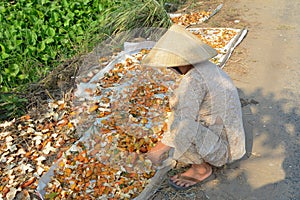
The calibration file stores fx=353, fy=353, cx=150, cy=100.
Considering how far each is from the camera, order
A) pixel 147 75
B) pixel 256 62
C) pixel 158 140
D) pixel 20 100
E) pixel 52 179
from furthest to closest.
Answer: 1. pixel 256 62
2. pixel 20 100
3. pixel 147 75
4. pixel 158 140
5. pixel 52 179

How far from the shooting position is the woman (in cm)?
209

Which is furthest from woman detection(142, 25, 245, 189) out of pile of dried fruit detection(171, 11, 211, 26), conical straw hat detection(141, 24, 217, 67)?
pile of dried fruit detection(171, 11, 211, 26)

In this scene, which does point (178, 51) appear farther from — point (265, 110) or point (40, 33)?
point (40, 33)

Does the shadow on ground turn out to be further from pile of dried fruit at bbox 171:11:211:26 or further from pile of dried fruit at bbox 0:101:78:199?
pile of dried fruit at bbox 171:11:211:26

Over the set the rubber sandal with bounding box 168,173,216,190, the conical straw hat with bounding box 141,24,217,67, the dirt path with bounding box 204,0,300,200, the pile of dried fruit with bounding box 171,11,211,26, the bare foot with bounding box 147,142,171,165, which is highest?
the conical straw hat with bounding box 141,24,217,67

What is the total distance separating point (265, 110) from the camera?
305 centimetres

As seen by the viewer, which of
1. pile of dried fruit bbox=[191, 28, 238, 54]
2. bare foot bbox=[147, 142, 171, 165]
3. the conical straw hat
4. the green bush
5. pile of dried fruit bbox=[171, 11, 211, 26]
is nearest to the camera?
the conical straw hat

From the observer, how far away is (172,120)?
225 centimetres

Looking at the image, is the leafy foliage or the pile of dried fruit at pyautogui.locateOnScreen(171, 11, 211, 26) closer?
the leafy foliage

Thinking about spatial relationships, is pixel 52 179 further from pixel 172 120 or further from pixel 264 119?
pixel 264 119

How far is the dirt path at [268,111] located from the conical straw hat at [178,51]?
877mm

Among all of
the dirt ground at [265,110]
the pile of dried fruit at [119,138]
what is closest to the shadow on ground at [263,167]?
the dirt ground at [265,110]

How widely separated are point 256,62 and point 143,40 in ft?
4.92

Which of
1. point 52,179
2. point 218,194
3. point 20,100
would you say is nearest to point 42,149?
point 52,179
